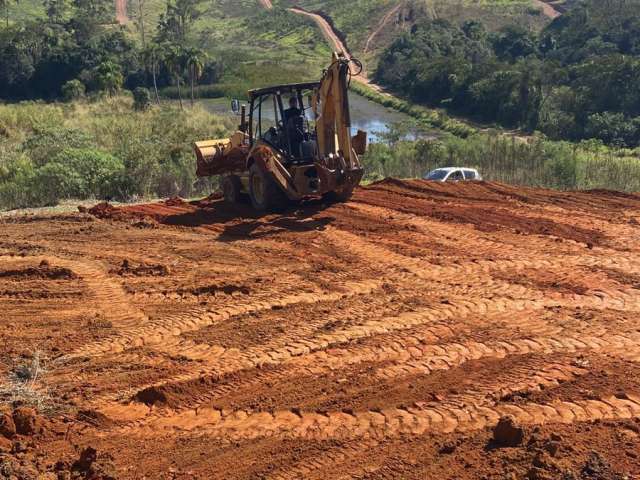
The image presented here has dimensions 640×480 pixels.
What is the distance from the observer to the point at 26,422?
210 inches

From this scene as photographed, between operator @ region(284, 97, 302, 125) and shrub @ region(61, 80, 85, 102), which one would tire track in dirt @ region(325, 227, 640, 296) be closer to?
operator @ region(284, 97, 302, 125)

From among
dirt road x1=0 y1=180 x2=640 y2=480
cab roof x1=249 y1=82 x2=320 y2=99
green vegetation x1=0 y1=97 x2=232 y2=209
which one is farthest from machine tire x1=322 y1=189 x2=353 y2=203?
green vegetation x1=0 y1=97 x2=232 y2=209

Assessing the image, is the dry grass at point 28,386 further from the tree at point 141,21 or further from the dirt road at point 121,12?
the dirt road at point 121,12

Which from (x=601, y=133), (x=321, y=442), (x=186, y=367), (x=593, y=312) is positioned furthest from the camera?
(x=601, y=133)

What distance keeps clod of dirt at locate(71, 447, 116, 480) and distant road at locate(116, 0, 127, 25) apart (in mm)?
93471

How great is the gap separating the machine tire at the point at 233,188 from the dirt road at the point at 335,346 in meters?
2.75

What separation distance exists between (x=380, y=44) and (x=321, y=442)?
77.3 meters

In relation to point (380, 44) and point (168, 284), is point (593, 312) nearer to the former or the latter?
point (168, 284)

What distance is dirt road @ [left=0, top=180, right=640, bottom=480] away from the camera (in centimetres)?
495

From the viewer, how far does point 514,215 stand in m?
12.2

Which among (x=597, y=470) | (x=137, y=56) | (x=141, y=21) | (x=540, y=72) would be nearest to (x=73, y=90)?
(x=137, y=56)

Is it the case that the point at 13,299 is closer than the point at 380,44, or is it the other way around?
the point at 13,299

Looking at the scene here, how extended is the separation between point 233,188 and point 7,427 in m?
9.88

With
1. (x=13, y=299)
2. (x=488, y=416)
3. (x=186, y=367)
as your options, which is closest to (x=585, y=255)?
(x=488, y=416)
